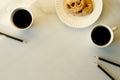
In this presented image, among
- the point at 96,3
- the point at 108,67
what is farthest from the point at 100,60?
the point at 96,3

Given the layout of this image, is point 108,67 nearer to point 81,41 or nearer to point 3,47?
point 81,41

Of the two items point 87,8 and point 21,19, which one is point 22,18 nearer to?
point 21,19

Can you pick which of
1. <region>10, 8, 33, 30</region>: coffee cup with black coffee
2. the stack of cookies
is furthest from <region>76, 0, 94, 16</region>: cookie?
<region>10, 8, 33, 30</region>: coffee cup with black coffee

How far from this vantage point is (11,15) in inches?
42.3

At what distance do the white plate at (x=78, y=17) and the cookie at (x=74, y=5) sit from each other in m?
0.02

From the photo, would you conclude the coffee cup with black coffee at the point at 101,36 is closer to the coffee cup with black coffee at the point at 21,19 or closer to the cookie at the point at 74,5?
the cookie at the point at 74,5

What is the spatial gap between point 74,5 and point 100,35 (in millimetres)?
124

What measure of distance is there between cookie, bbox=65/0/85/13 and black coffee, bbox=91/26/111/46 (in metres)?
0.08

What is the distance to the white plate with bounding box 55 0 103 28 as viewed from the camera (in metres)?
1.07

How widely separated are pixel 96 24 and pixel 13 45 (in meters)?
0.27

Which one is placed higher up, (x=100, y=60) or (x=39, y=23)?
(x=39, y=23)

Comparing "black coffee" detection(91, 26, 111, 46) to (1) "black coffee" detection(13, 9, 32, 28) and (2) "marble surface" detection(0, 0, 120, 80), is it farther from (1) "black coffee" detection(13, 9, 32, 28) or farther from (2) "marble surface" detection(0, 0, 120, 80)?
(1) "black coffee" detection(13, 9, 32, 28)

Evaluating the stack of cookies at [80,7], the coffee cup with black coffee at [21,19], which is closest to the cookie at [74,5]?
the stack of cookies at [80,7]

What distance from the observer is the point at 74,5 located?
108 cm
